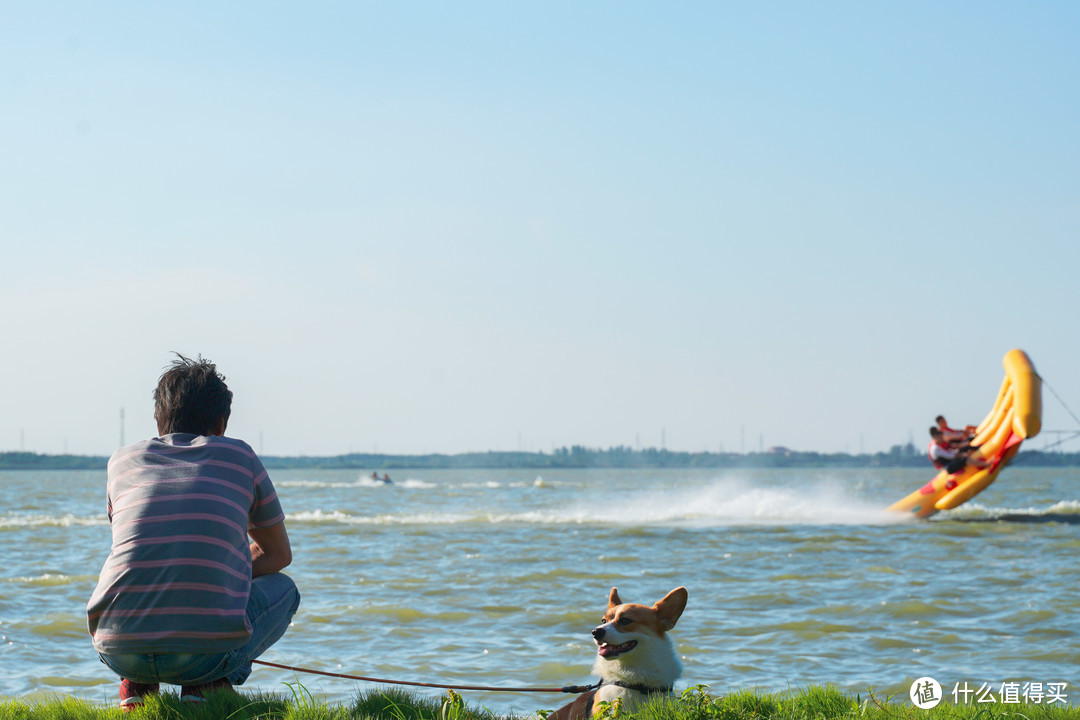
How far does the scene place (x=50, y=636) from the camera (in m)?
10.1

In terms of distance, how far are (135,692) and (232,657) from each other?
1.98 feet

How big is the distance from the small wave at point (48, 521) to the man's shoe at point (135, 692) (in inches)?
960

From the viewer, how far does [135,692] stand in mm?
4480

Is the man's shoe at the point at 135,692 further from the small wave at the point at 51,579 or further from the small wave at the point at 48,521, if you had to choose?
the small wave at the point at 48,521

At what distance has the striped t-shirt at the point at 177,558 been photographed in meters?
3.94

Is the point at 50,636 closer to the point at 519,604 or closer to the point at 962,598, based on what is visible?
the point at 519,604

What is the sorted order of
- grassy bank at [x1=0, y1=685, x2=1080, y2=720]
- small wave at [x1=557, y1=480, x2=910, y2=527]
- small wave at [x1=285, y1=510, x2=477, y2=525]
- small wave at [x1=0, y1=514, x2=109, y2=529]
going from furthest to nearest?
small wave at [x1=285, y1=510, x2=477, y2=525] < small wave at [x1=557, y1=480, x2=910, y2=527] < small wave at [x1=0, y1=514, x2=109, y2=529] < grassy bank at [x1=0, y1=685, x2=1080, y2=720]

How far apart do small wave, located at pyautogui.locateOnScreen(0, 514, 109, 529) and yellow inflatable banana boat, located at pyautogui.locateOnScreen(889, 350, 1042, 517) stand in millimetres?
22401

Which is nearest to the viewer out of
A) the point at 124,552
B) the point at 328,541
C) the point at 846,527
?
the point at 124,552

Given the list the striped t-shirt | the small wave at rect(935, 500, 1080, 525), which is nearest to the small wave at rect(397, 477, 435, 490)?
the small wave at rect(935, 500, 1080, 525)

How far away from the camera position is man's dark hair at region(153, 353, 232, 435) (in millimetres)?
4289

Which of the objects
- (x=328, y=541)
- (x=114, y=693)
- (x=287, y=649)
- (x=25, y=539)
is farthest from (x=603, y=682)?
(x=25, y=539)

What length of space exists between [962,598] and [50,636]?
10.6 m

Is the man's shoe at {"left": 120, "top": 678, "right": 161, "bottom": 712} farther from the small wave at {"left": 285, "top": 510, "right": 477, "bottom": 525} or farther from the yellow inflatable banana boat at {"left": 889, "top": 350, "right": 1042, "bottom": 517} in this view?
the yellow inflatable banana boat at {"left": 889, "top": 350, "right": 1042, "bottom": 517}
